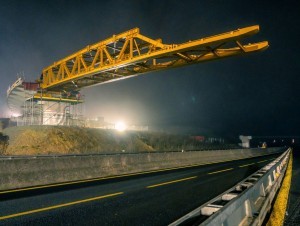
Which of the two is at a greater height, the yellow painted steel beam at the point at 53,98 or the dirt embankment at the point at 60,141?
the yellow painted steel beam at the point at 53,98

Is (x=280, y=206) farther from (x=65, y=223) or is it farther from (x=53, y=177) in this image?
(x=53, y=177)

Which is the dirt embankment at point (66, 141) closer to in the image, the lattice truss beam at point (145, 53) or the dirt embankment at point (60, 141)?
the dirt embankment at point (60, 141)

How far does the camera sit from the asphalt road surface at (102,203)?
21.0ft

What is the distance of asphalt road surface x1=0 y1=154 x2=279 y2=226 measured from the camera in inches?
252

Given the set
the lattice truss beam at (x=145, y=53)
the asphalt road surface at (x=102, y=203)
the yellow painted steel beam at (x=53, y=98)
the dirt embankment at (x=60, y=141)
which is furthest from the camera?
the yellow painted steel beam at (x=53, y=98)

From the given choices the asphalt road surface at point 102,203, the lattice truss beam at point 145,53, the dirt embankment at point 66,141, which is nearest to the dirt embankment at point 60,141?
the dirt embankment at point 66,141

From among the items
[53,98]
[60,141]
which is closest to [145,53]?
[60,141]

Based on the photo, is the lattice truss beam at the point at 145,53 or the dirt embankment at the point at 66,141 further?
the dirt embankment at the point at 66,141

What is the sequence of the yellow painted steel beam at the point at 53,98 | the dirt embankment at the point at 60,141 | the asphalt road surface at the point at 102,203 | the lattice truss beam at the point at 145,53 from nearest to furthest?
the asphalt road surface at the point at 102,203
the lattice truss beam at the point at 145,53
the dirt embankment at the point at 60,141
the yellow painted steel beam at the point at 53,98

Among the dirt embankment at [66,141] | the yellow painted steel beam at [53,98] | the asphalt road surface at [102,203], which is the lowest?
the asphalt road surface at [102,203]

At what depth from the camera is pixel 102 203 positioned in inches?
319

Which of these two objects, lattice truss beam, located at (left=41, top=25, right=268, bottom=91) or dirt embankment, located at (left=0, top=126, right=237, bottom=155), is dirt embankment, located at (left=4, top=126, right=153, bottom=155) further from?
lattice truss beam, located at (left=41, top=25, right=268, bottom=91)

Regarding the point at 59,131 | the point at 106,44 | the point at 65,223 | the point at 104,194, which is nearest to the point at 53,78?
the point at 59,131

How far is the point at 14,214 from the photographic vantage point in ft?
22.1
